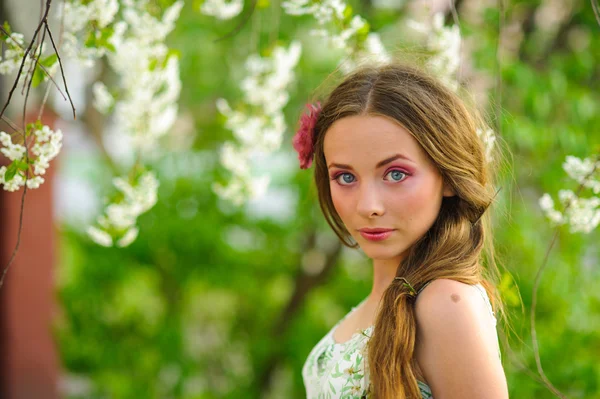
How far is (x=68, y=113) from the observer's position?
516cm

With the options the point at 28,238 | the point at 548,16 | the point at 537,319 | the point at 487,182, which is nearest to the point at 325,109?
the point at 487,182

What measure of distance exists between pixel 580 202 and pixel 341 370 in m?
0.76

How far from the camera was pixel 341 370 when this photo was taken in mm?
1526

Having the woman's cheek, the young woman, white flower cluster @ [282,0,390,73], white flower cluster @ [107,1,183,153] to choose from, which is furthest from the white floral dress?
white flower cluster @ [107,1,183,153]

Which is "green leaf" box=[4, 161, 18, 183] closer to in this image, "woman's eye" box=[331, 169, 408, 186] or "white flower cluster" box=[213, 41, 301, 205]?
"woman's eye" box=[331, 169, 408, 186]

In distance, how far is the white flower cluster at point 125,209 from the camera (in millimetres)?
2088

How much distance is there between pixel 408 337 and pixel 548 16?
119 inches

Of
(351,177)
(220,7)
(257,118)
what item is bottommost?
(351,177)

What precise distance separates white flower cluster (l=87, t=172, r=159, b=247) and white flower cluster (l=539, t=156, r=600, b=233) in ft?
3.80

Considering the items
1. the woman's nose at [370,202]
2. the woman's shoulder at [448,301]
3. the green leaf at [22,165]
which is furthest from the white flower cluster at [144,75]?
the woman's shoulder at [448,301]

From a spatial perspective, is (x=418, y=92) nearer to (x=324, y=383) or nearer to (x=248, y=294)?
(x=324, y=383)

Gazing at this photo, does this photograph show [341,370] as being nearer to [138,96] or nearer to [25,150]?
[25,150]

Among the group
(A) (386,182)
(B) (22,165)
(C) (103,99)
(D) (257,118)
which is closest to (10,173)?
(B) (22,165)

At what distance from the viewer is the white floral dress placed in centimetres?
145
